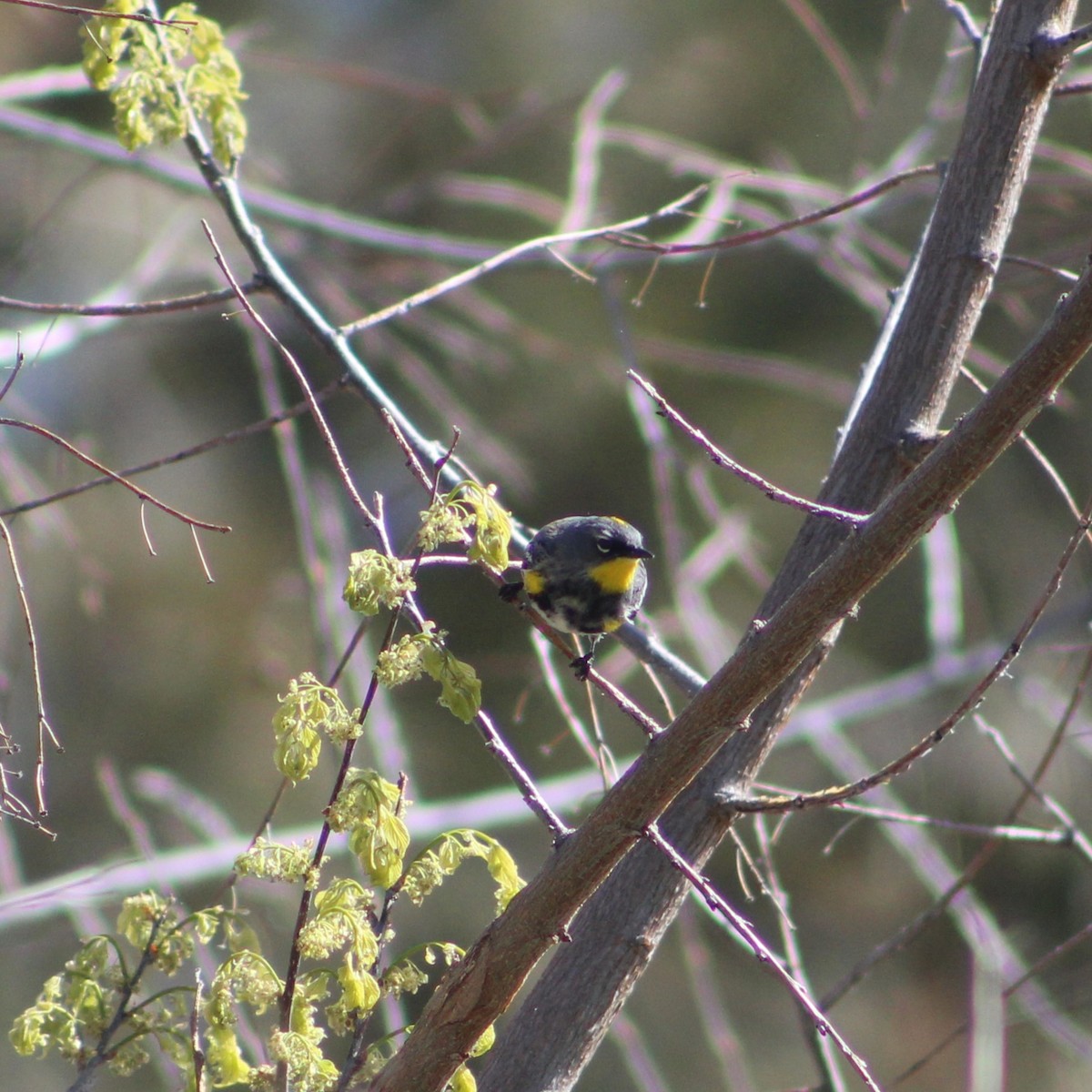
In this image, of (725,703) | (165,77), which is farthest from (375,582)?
(165,77)

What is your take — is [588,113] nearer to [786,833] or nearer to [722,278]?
[722,278]

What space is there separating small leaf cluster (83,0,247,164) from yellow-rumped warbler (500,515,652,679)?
3.74 feet

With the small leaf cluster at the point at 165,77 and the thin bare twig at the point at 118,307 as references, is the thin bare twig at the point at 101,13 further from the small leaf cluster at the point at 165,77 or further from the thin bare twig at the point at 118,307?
the thin bare twig at the point at 118,307

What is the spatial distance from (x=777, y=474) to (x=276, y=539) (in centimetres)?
376

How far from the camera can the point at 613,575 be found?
9.80 feet

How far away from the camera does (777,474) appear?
29.2ft

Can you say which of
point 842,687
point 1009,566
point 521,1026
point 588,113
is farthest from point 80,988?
point 1009,566

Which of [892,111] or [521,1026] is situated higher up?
[892,111]

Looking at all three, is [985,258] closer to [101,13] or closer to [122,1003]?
[101,13]

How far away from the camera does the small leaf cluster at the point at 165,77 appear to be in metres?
2.27

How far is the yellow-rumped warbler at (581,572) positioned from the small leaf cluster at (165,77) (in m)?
1.14

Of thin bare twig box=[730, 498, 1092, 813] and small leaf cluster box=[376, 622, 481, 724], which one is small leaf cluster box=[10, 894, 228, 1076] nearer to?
small leaf cluster box=[376, 622, 481, 724]

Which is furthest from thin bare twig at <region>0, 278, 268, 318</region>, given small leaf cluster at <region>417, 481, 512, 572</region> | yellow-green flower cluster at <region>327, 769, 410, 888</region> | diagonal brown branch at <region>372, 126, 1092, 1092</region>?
diagonal brown branch at <region>372, 126, 1092, 1092</region>

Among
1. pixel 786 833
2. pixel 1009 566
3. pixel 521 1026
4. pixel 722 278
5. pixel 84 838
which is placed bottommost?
pixel 521 1026
